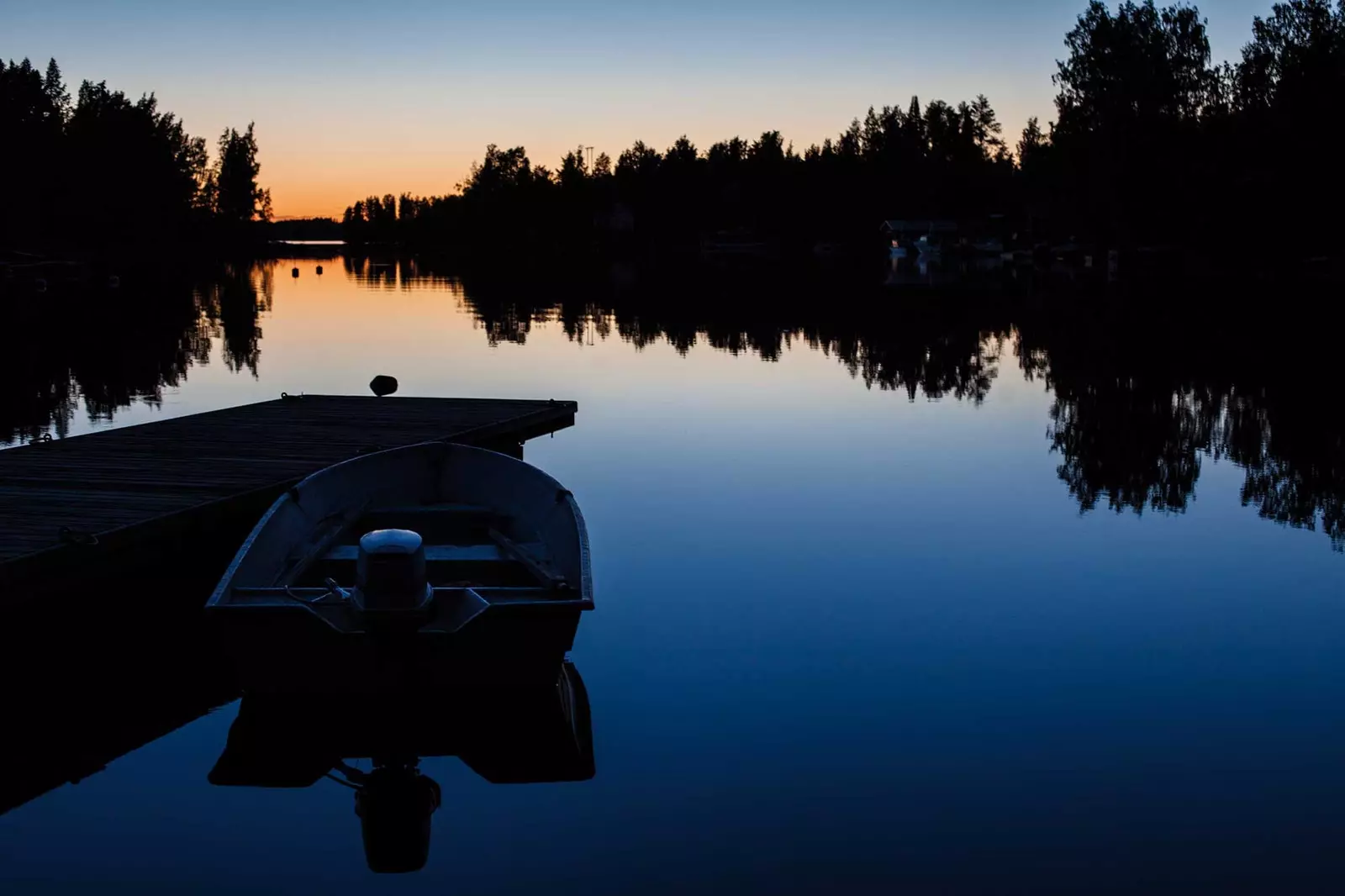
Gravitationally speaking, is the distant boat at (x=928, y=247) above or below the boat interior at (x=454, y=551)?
above

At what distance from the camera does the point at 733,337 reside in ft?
132

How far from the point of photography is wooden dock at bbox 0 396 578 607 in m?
9.82

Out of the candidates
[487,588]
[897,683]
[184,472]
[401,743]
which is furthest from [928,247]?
[401,743]

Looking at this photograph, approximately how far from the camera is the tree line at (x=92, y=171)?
86812 mm

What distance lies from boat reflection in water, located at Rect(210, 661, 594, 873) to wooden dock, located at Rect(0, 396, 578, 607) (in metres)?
1.82

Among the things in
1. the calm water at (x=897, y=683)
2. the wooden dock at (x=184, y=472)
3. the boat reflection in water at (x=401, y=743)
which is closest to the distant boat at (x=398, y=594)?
the boat reflection in water at (x=401, y=743)

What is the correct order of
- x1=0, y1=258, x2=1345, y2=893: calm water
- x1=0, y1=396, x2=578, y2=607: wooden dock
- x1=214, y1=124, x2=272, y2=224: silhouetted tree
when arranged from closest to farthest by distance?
x1=0, y1=258, x2=1345, y2=893: calm water < x1=0, y1=396, x2=578, y2=607: wooden dock < x1=214, y1=124, x2=272, y2=224: silhouetted tree

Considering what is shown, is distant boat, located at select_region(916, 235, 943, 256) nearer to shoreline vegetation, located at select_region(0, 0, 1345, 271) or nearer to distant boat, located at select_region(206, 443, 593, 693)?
shoreline vegetation, located at select_region(0, 0, 1345, 271)

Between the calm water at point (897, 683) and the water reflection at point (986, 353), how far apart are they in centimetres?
24

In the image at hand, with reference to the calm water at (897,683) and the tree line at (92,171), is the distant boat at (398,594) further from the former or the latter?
the tree line at (92,171)

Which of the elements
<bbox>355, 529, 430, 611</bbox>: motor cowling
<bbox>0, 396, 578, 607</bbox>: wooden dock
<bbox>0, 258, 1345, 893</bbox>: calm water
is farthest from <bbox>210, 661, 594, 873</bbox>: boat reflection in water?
<bbox>0, 396, 578, 607</bbox>: wooden dock

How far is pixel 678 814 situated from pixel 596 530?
25.3 feet

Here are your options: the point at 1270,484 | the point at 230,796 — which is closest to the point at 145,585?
the point at 230,796

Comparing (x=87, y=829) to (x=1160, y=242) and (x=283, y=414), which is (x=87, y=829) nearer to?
(x=283, y=414)
